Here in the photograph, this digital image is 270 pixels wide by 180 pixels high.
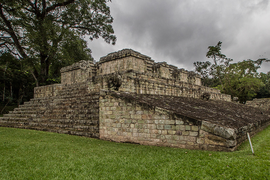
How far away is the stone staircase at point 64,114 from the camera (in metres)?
7.35

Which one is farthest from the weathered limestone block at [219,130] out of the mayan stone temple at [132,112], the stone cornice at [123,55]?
the stone cornice at [123,55]

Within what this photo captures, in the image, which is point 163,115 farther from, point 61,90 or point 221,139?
point 61,90

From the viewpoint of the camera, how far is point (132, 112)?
579 cm

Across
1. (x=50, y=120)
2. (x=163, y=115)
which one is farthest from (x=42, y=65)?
(x=163, y=115)

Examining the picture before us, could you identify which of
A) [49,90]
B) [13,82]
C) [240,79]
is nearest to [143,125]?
[49,90]

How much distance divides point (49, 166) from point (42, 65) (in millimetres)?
16272

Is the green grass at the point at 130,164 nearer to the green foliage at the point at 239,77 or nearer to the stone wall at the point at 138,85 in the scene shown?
the stone wall at the point at 138,85

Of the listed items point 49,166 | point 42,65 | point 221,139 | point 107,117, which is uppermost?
point 42,65

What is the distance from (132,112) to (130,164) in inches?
90.2

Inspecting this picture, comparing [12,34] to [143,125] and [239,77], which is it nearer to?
[143,125]

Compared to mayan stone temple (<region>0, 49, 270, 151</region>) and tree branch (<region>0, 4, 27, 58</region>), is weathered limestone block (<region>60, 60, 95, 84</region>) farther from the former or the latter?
tree branch (<region>0, 4, 27, 58</region>)

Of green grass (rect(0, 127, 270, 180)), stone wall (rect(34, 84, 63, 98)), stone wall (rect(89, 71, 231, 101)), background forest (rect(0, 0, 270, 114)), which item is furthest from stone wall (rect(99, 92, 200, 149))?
background forest (rect(0, 0, 270, 114))

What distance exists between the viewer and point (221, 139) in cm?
434

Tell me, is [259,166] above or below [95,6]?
below
